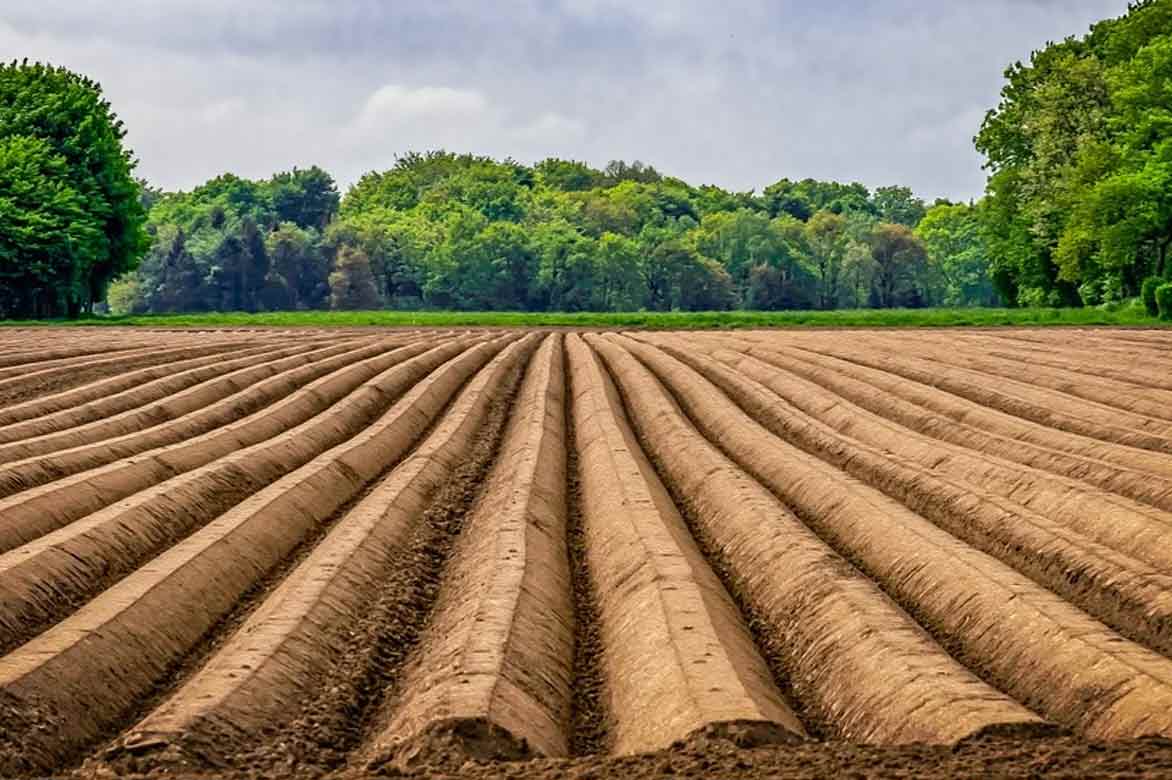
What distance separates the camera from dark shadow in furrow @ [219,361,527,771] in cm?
Answer: 665

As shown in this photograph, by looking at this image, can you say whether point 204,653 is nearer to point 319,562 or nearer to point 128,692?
point 128,692

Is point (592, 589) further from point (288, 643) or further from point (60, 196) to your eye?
point (60, 196)

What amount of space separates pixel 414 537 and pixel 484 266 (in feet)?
266

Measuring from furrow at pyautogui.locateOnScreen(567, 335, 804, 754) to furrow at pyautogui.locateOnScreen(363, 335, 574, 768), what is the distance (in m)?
0.28

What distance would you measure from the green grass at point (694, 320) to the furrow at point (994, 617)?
32345 mm

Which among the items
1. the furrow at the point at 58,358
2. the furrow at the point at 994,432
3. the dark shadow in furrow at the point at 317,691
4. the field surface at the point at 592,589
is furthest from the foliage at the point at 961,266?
the dark shadow in furrow at the point at 317,691

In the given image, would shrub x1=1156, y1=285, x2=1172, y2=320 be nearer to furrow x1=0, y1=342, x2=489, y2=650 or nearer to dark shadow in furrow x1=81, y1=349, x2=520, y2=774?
furrow x1=0, y1=342, x2=489, y2=650

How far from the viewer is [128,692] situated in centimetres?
764

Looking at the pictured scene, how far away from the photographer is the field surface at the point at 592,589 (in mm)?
6449

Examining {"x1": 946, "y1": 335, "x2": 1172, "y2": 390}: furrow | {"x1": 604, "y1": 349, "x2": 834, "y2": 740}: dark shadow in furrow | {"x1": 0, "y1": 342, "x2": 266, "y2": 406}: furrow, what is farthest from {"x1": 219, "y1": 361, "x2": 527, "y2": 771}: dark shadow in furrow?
{"x1": 946, "y1": 335, "x2": 1172, "y2": 390}: furrow

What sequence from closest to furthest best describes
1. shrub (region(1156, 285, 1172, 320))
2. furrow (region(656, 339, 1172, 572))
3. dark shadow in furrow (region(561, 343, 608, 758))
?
dark shadow in furrow (region(561, 343, 608, 758)) → furrow (region(656, 339, 1172, 572)) → shrub (region(1156, 285, 1172, 320))

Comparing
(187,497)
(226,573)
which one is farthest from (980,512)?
(187,497)

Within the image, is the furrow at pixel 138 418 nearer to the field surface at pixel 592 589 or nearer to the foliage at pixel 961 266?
the field surface at pixel 592 589

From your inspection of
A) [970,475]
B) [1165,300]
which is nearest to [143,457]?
[970,475]
